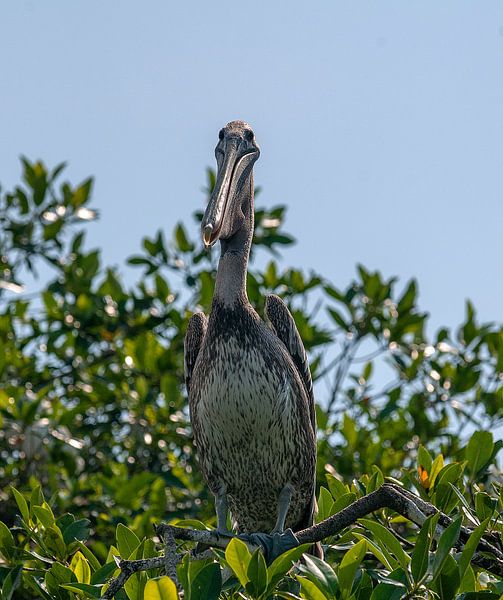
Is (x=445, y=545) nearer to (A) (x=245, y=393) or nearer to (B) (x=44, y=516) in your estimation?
(B) (x=44, y=516)

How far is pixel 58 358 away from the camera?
7.76 m

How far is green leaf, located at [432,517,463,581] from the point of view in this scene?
282 centimetres

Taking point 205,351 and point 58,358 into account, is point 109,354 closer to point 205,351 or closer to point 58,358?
point 58,358

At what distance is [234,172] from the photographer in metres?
4.81

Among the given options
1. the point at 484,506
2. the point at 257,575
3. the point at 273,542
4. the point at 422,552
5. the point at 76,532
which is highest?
the point at 484,506

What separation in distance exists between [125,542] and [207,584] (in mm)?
815

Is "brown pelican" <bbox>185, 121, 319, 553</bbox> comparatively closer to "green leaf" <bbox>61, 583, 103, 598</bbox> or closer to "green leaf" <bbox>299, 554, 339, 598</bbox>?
"green leaf" <bbox>61, 583, 103, 598</bbox>

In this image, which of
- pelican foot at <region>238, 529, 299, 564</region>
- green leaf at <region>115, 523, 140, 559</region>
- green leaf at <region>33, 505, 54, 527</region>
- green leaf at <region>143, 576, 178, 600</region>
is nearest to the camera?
green leaf at <region>143, 576, 178, 600</region>

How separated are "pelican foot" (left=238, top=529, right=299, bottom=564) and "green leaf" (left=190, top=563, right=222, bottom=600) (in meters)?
0.97

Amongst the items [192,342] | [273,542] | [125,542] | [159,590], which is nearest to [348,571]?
[159,590]

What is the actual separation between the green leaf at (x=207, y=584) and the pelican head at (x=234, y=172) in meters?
1.85

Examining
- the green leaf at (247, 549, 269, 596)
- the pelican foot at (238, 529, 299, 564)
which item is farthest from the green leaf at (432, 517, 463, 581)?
the pelican foot at (238, 529, 299, 564)

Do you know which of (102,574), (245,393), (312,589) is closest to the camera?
(312,589)

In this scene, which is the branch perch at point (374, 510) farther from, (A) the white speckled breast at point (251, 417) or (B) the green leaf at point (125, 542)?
(A) the white speckled breast at point (251, 417)
